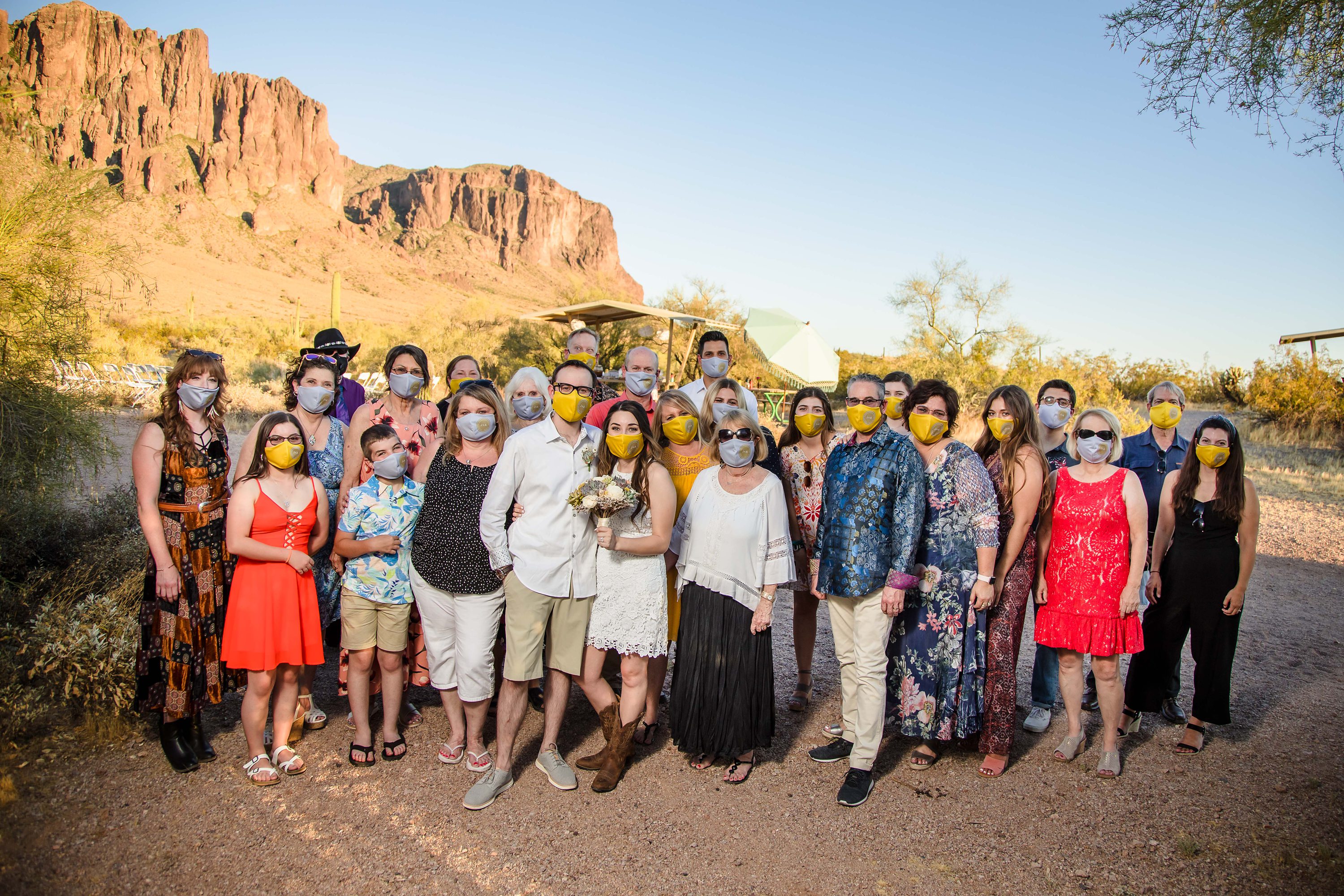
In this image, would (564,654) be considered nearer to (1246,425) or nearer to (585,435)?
(585,435)

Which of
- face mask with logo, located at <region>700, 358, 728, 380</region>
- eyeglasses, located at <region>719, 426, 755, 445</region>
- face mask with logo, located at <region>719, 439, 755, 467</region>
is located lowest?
face mask with logo, located at <region>719, 439, 755, 467</region>

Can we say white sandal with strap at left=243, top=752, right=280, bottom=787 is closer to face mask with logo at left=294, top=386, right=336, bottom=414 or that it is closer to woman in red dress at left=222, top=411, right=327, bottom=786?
woman in red dress at left=222, top=411, right=327, bottom=786

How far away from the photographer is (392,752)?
4098mm

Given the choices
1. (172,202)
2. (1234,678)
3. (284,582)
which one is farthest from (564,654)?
(172,202)

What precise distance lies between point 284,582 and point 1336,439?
2405 cm

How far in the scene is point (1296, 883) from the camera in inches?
130

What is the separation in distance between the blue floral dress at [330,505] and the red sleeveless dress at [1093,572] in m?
4.15

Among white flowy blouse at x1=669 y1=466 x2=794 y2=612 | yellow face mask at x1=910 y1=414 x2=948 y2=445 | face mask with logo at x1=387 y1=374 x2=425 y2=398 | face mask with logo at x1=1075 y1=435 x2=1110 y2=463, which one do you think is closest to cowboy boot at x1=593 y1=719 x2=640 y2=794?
white flowy blouse at x1=669 y1=466 x2=794 y2=612

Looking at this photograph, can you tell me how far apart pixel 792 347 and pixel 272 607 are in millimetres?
15038

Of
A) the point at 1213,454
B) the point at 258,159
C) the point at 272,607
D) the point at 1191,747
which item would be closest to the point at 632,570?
the point at 272,607

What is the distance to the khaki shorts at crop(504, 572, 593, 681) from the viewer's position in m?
3.81

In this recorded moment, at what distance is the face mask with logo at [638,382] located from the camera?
17.1 ft

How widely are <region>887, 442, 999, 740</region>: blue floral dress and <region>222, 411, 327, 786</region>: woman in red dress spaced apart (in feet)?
10.5

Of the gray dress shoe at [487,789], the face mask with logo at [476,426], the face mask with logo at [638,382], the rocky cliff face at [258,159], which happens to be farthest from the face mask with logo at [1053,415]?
the rocky cliff face at [258,159]
